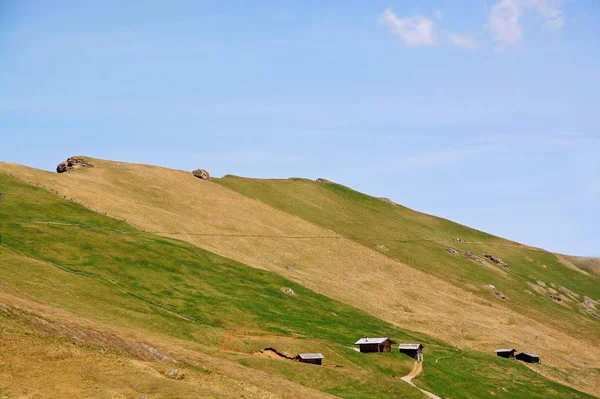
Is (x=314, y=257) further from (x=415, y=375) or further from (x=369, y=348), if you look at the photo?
(x=415, y=375)

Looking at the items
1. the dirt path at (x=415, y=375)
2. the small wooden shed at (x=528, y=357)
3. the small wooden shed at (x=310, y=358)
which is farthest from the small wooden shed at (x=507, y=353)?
the small wooden shed at (x=310, y=358)

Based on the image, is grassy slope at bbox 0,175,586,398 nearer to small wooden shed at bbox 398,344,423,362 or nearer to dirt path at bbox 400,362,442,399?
dirt path at bbox 400,362,442,399

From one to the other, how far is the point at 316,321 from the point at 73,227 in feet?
162

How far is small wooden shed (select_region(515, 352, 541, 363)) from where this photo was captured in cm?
13562

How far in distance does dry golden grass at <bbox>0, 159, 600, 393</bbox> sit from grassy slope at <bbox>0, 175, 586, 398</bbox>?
365 inches

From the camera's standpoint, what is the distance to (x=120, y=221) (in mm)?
144125

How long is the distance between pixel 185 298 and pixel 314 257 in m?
59.4

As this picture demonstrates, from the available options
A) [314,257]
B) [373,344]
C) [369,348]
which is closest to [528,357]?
[373,344]

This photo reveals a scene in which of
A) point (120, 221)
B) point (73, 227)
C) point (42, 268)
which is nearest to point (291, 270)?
point (120, 221)

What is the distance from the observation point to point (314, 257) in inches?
6668

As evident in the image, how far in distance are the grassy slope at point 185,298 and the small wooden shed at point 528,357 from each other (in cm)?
635

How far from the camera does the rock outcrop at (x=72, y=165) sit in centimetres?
18438

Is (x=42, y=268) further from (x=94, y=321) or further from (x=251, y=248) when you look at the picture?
(x=251, y=248)

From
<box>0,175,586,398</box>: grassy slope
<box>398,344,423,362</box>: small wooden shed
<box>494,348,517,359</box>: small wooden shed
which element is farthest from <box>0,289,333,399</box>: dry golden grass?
<box>494,348,517,359</box>: small wooden shed
